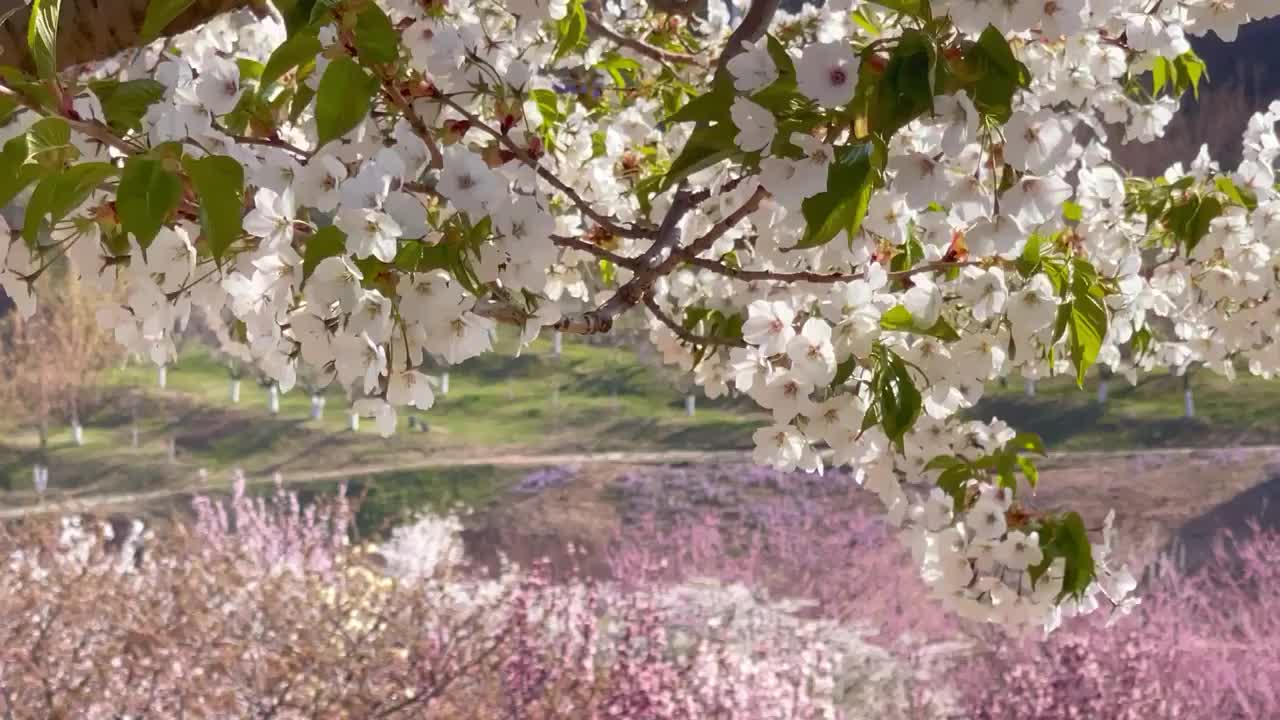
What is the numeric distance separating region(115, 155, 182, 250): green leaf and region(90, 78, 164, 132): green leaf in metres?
0.10

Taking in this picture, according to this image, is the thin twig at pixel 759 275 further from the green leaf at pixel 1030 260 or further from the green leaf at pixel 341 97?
the green leaf at pixel 341 97

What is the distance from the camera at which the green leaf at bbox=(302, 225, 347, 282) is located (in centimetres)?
50

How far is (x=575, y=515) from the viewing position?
10.6 ft

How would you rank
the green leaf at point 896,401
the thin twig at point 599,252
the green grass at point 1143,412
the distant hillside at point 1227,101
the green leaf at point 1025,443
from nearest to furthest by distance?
1. the green leaf at point 896,401
2. the thin twig at point 599,252
3. the green leaf at point 1025,443
4. the green grass at point 1143,412
5. the distant hillside at point 1227,101

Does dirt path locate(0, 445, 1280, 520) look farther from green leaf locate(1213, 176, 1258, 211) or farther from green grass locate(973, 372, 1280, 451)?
green leaf locate(1213, 176, 1258, 211)

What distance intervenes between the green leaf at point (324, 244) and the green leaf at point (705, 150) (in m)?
0.16

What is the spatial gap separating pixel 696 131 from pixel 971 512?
0.58 metres

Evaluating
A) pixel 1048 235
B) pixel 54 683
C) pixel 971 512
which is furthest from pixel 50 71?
pixel 54 683

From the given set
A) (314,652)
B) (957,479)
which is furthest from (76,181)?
(314,652)

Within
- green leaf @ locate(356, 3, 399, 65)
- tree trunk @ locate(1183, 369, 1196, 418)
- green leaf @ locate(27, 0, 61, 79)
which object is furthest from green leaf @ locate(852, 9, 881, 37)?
tree trunk @ locate(1183, 369, 1196, 418)

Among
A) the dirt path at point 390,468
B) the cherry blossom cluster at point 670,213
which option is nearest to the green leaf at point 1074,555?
the cherry blossom cluster at point 670,213

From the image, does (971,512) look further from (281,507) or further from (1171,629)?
(281,507)

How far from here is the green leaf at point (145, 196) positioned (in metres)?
0.46

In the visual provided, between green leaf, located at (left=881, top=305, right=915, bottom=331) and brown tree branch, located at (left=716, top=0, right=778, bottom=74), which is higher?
brown tree branch, located at (left=716, top=0, right=778, bottom=74)
